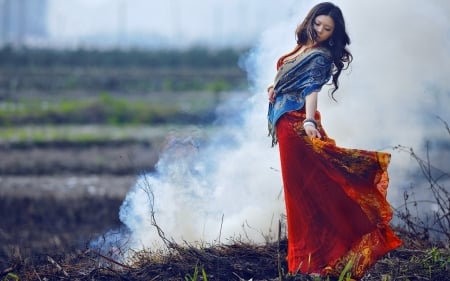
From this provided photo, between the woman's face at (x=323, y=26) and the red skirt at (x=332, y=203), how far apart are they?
0.52 meters

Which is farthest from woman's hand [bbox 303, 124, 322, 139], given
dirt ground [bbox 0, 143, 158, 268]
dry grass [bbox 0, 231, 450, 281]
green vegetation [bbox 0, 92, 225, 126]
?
green vegetation [bbox 0, 92, 225, 126]

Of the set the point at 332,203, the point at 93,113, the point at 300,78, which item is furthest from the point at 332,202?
the point at 93,113

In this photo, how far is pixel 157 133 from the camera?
22.1m

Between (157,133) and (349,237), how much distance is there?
655 inches

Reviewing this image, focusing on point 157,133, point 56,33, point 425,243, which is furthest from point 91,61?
point 56,33

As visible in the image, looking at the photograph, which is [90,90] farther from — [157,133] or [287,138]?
[287,138]

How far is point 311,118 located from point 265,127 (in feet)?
→ 8.57

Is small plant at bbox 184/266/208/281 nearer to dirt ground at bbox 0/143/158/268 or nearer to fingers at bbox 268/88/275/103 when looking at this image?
fingers at bbox 268/88/275/103

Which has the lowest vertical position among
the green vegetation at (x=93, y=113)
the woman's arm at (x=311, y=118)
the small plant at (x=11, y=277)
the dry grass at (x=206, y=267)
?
the small plant at (x=11, y=277)

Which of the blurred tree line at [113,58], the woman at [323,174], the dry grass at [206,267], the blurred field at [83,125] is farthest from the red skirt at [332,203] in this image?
the blurred tree line at [113,58]

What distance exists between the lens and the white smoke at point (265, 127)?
25.8ft

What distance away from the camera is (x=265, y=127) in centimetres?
819

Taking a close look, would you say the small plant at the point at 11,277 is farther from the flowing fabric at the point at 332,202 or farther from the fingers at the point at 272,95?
the fingers at the point at 272,95

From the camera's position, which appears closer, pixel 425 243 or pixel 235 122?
pixel 425 243
